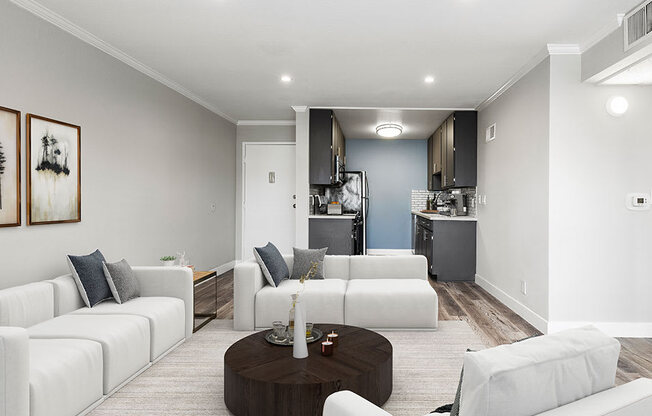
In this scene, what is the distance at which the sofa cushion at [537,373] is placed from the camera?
38.7 inches

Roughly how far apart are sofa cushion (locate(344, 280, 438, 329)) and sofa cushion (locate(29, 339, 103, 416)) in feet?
6.84

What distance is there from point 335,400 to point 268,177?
6368mm

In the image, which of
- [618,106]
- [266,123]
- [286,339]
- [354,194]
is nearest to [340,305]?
[286,339]

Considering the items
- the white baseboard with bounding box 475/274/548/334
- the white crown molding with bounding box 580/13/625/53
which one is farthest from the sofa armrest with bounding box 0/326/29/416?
the white crown molding with bounding box 580/13/625/53

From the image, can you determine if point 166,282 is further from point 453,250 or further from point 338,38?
point 453,250

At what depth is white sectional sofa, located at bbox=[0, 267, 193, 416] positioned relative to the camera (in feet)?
6.22

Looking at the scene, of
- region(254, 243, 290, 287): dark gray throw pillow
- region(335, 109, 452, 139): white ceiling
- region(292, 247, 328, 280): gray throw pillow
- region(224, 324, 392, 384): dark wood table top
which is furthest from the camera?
region(335, 109, 452, 139): white ceiling

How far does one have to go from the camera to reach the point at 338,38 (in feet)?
12.3

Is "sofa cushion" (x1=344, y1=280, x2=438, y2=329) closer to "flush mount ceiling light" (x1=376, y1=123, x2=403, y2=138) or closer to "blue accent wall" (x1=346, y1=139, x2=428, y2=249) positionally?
"flush mount ceiling light" (x1=376, y1=123, x2=403, y2=138)

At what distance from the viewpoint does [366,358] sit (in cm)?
253

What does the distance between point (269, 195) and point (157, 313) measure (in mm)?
4548

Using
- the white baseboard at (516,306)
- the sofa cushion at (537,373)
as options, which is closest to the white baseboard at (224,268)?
the white baseboard at (516,306)

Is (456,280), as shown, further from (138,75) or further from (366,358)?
(138,75)

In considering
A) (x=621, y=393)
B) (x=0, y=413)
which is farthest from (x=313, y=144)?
(x=621, y=393)
